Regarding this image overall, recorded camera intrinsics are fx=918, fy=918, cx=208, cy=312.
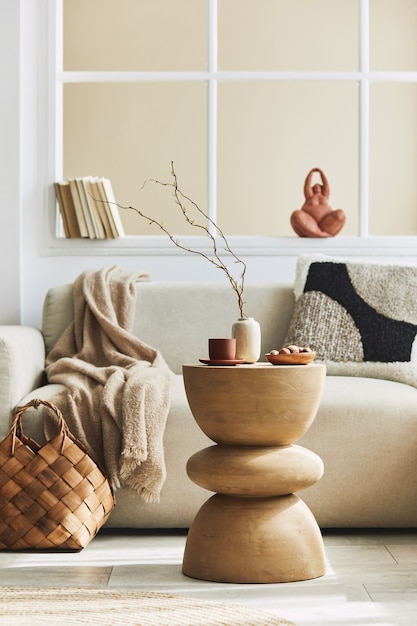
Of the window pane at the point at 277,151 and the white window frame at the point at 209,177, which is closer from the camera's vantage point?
the white window frame at the point at 209,177

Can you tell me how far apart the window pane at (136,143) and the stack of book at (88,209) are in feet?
9.02

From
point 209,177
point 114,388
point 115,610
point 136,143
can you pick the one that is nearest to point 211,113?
point 209,177

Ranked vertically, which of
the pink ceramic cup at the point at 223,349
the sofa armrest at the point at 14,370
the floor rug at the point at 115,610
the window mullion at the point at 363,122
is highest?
the window mullion at the point at 363,122

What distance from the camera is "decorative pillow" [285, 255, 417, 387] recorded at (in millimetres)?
3322

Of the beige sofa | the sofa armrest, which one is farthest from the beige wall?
the beige sofa

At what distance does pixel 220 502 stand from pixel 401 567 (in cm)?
53

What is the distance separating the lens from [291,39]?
6.70 m

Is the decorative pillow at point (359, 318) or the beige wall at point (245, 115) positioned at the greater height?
the beige wall at point (245, 115)

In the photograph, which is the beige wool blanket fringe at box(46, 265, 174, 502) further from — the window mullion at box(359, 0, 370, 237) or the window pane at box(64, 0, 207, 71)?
the window pane at box(64, 0, 207, 71)

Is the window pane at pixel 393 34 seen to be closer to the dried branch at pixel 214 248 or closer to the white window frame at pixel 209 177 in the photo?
the white window frame at pixel 209 177

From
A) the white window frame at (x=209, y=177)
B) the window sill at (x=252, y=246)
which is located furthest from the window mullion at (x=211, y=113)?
the window sill at (x=252, y=246)

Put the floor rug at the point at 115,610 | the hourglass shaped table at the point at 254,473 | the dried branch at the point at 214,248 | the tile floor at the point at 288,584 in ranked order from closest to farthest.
A: the floor rug at the point at 115,610 < the tile floor at the point at 288,584 < the hourglass shaped table at the point at 254,473 < the dried branch at the point at 214,248

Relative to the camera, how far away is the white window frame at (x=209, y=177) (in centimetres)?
400

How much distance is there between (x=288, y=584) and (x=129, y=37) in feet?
17.2
